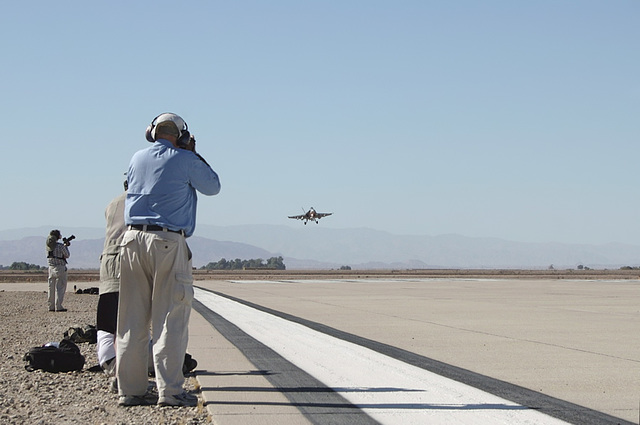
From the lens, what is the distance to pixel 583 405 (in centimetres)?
632

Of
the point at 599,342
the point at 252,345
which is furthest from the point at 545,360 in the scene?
the point at 252,345

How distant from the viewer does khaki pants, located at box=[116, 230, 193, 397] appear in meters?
6.08

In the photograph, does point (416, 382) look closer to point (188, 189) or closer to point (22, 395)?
point (188, 189)

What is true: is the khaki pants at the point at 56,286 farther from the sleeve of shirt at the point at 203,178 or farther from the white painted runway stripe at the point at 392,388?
the sleeve of shirt at the point at 203,178

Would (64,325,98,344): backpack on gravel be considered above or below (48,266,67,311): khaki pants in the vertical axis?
below

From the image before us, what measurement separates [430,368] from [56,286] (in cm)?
1293

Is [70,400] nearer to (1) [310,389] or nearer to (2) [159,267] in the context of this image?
(2) [159,267]

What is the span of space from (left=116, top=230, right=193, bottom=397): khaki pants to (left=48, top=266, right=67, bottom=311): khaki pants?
41.9 ft

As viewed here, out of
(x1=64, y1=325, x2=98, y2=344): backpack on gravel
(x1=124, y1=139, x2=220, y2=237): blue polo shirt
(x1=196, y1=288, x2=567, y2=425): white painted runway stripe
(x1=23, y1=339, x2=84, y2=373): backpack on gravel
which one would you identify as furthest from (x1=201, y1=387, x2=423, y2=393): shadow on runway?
(x1=64, y1=325, x2=98, y2=344): backpack on gravel

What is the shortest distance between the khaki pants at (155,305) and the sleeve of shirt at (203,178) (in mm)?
471

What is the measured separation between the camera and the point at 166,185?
20.6ft

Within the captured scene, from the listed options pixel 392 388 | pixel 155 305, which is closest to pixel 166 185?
pixel 155 305

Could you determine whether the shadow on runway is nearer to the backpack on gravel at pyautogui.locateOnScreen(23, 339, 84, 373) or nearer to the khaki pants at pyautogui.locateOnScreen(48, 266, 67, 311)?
the backpack on gravel at pyautogui.locateOnScreen(23, 339, 84, 373)

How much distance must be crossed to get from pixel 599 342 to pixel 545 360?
2.47 metres
